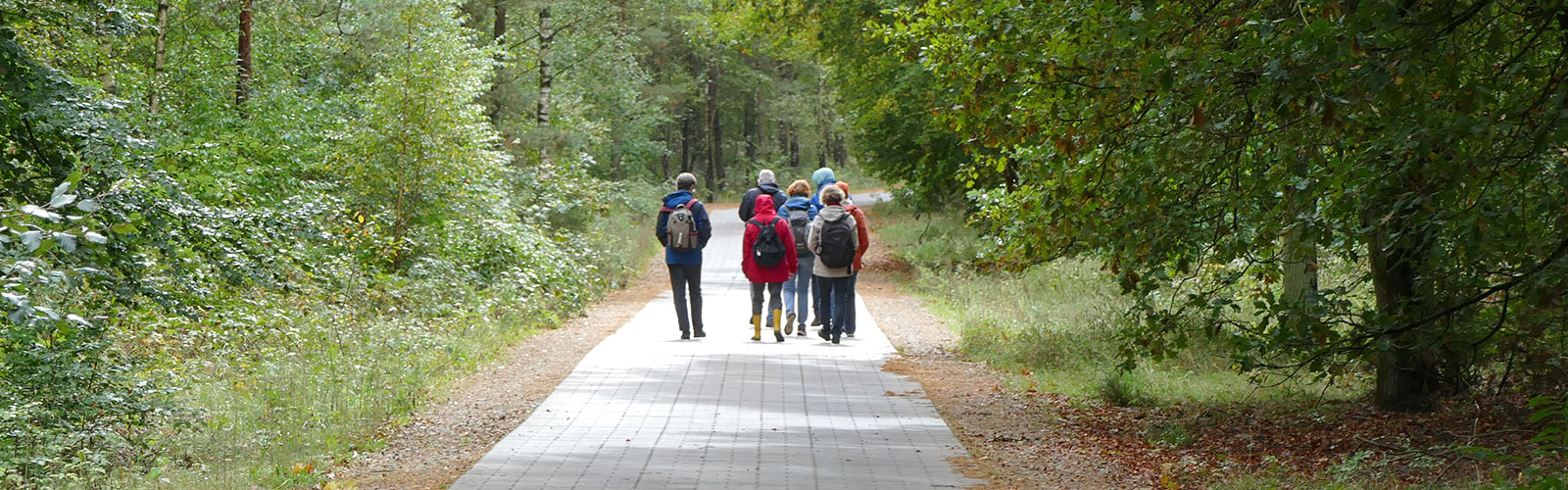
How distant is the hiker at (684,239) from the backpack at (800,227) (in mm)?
999

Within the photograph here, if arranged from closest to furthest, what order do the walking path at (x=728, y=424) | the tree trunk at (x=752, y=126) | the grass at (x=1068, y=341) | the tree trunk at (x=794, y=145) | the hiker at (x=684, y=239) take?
1. the walking path at (x=728, y=424)
2. the grass at (x=1068, y=341)
3. the hiker at (x=684, y=239)
4. the tree trunk at (x=752, y=126)
5. the tree trunk at (x=794, y=145)

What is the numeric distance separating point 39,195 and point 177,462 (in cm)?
205

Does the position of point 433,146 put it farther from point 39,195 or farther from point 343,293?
point 39,195

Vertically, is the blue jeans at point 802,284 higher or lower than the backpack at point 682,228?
lower

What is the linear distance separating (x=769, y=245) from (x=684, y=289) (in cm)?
106

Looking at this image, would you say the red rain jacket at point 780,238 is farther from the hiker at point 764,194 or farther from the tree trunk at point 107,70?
the tree trunk at point 107,70

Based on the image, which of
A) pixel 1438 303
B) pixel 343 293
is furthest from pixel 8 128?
pixel 1438 303

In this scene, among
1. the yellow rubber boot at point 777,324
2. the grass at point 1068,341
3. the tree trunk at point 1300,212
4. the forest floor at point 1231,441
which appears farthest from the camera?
the yellow rubber boot at point 777,324

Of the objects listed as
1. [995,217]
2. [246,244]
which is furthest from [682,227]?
[246,244]

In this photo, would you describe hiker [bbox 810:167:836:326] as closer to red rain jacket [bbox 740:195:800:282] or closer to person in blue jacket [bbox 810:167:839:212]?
person in blue jacket [bbox 810:167:839:212]

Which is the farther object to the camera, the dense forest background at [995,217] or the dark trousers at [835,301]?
the dark trousers at [835,301]

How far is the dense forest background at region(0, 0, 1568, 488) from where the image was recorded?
560 centimetres

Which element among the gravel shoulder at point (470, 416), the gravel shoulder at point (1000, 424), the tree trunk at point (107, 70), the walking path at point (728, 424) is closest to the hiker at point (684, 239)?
the walking path at point (728, 424)

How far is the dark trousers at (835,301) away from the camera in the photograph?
14422 mm
